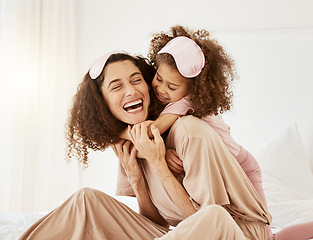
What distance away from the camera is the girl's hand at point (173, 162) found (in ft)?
4.87

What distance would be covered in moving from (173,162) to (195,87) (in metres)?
0.30

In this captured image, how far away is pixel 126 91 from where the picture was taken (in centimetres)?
163

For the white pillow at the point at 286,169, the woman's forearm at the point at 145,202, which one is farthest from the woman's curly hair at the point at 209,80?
the white pillow at the point at 286,169

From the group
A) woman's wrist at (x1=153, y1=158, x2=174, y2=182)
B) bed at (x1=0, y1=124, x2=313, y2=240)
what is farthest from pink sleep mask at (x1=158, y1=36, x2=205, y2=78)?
bed at (x1=0, y1=124, x2=313, y2=240)

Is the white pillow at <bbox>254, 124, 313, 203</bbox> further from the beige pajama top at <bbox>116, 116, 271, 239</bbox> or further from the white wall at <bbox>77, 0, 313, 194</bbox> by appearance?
the beige pajama top at <bbox>116, 116, 271, 239</bbox>

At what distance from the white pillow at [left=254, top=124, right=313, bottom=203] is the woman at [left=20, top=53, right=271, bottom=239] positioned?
3.24 ft

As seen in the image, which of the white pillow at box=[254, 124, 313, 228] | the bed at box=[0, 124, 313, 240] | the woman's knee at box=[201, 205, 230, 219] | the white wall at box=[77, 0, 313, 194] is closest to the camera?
the woman's knee at box=[201, 205, 230, 219]

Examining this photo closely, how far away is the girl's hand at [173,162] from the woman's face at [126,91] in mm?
212

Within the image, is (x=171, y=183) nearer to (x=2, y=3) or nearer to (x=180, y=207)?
(x=180, y=207)

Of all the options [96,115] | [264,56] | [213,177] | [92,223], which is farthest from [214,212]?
[264,56]

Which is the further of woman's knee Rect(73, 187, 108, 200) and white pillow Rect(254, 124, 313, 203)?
white pillow Rect(254, 124, 313, 203)

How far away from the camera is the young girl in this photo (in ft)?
5.09

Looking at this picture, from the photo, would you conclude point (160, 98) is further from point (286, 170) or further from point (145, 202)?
point (286, 170)

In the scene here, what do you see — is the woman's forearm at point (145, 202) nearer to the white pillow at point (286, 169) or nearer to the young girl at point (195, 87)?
the young girl at point (195, 87)
